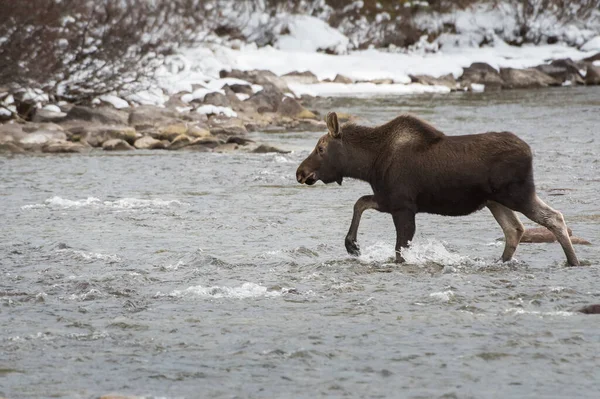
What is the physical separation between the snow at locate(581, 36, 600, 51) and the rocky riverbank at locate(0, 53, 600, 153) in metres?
18.1

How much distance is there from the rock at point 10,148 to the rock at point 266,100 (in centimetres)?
937

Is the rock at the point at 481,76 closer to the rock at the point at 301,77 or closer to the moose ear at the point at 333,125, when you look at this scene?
the rock at the point at 301,77

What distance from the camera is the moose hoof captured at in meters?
9.59

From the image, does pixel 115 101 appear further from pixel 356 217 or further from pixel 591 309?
pixel 591 309

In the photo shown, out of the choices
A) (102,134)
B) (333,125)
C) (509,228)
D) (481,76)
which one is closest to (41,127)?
(102,134)

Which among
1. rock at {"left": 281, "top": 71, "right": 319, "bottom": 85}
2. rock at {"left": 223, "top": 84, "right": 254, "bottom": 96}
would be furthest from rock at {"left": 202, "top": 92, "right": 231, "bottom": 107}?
rock at {"left": 281, "top": 71, "right": 319, "bottom": 85}

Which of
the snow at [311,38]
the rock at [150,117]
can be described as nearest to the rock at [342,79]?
the snow at [311,38]

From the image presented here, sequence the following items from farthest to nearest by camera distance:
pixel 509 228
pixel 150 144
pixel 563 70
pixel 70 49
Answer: pixel 563 70 < pixel 70 49 < pixel 150 144 < pixel 509 228

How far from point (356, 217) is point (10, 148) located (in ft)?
44.0

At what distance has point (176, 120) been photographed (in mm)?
25641

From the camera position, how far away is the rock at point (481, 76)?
136ft

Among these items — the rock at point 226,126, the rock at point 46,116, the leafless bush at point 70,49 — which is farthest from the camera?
the rock at point 46,116

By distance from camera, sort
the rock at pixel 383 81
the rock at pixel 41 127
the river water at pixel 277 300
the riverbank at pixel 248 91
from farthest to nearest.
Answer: the rock at pixel 383 81
the rock at pixel 41 127
the riverbank at pixel 248 91
the river water at pixel 277 300

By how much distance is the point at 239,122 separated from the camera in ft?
87.2
